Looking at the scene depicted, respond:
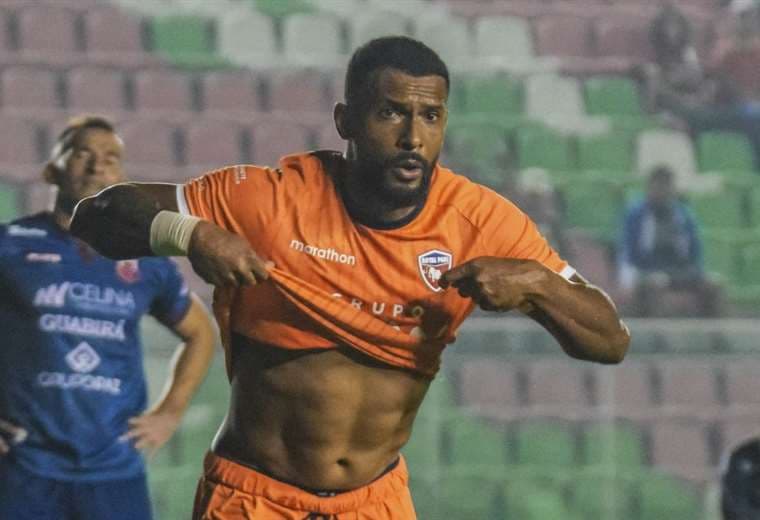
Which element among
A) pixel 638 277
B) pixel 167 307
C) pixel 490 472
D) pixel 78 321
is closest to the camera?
pixel 78 321

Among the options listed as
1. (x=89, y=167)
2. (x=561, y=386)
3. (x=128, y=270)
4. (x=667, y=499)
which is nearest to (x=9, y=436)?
(x=128, y=270)

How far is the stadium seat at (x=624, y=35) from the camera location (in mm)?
9461

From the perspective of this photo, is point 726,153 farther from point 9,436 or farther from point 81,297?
point 9,436

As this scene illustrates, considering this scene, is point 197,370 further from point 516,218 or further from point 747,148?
point 747,148

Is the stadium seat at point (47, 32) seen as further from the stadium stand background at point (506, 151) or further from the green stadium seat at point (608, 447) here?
the green stadium seat at point (608, 447)

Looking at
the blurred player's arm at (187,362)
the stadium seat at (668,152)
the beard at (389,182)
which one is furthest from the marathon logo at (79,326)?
the stadium seat at (668,152)

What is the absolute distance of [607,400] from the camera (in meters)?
6.27

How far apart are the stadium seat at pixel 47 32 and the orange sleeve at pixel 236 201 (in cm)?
599

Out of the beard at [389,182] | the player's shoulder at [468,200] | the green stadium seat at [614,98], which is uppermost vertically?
the beard at [389,182]

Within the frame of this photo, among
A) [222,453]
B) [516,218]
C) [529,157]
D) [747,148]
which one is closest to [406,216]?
[516,218]

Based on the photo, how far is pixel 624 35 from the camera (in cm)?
950

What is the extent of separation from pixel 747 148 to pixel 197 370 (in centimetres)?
516

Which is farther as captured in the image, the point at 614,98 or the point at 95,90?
the point at 614,98

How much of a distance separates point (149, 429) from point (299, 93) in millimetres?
4556
